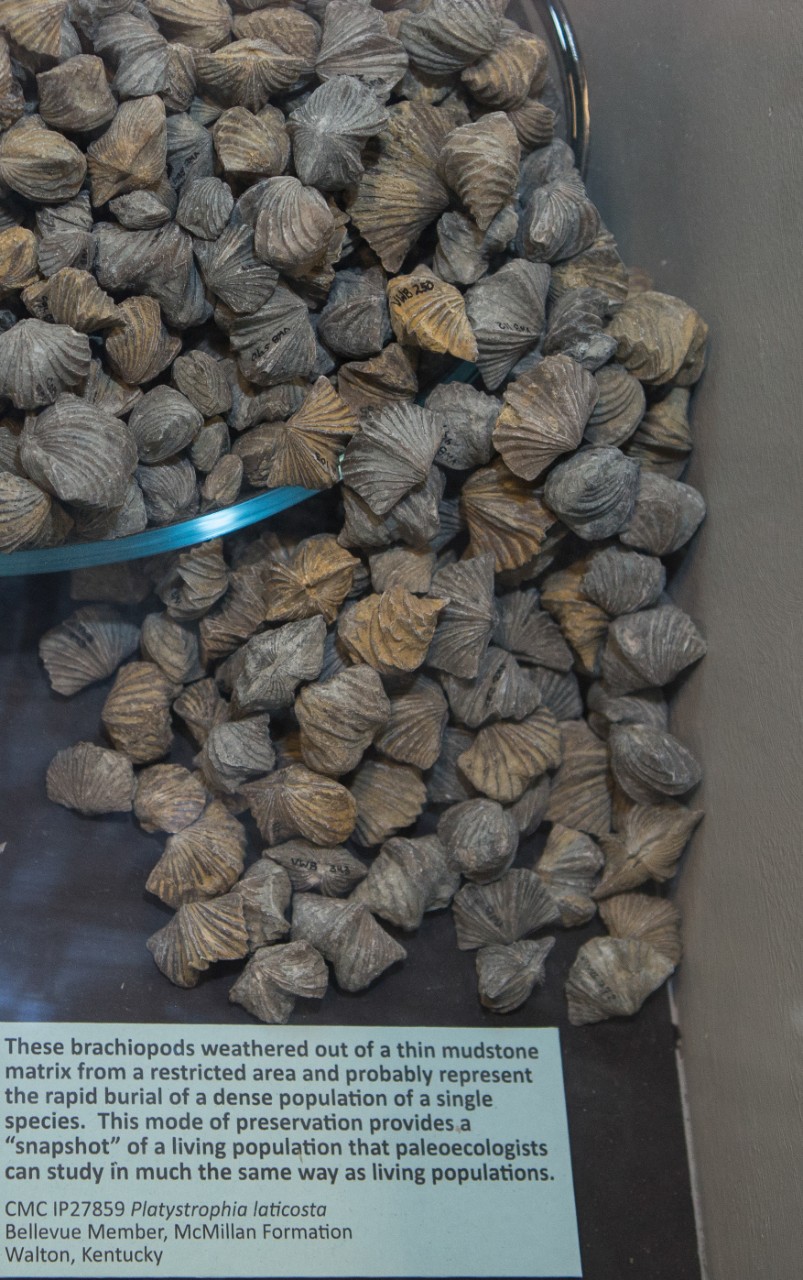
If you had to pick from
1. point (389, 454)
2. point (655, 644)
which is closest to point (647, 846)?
point (655, 644)

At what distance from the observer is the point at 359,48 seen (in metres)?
0.85

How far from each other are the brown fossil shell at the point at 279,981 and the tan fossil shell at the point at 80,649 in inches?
10.4

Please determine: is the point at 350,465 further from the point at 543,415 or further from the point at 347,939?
the point at 347,939

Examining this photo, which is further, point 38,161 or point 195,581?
point 195,581

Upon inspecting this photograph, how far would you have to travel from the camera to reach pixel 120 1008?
838mm

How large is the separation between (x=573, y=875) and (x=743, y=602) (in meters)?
0.26

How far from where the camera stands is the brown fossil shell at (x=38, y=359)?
2.57 ft

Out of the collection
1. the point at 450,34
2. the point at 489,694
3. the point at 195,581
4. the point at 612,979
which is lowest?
the point at 612,979

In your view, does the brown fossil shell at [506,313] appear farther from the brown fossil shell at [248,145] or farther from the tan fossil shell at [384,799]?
the tan fossil shell at [384,799]

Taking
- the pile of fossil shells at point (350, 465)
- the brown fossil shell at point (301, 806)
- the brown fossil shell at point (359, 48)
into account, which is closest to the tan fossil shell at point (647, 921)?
the pile of fossil shells at point (350, 465)

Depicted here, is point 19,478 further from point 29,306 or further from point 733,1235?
point 733,1235

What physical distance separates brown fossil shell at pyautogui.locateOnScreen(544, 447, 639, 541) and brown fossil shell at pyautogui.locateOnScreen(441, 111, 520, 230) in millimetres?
196

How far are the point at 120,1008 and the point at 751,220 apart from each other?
0.77 m

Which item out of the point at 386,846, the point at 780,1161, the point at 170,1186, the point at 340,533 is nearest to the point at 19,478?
the point at 340,533
